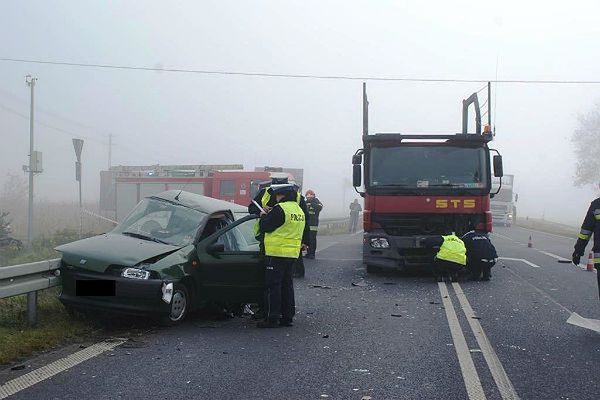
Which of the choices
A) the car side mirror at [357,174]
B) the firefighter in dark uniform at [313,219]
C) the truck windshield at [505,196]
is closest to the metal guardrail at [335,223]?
the truck windshield at [505,196]

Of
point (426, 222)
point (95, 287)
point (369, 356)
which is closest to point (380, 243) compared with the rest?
point (426, 222)

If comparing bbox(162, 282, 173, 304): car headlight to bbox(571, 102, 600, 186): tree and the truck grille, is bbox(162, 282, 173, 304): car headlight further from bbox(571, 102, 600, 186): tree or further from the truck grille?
bbox(571, 102, 600, 186): tree

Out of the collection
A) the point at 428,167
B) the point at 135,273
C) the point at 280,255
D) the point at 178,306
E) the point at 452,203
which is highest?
the point at 428,167

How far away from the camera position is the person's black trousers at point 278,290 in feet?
22.3

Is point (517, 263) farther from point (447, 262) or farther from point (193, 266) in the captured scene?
point (193, 266)

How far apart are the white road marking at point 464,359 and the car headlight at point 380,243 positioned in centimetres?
302

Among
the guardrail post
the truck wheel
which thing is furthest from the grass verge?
the truck wheel

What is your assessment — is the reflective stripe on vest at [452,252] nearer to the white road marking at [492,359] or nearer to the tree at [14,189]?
the white road marking at [492,359]

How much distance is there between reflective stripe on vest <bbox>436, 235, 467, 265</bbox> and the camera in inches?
417

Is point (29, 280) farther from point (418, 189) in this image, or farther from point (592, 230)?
point (418, 189)

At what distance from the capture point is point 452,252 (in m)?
10.6

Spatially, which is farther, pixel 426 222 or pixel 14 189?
pixel 14 189

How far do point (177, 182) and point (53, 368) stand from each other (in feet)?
64.0

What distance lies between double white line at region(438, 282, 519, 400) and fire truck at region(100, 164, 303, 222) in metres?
15.4
